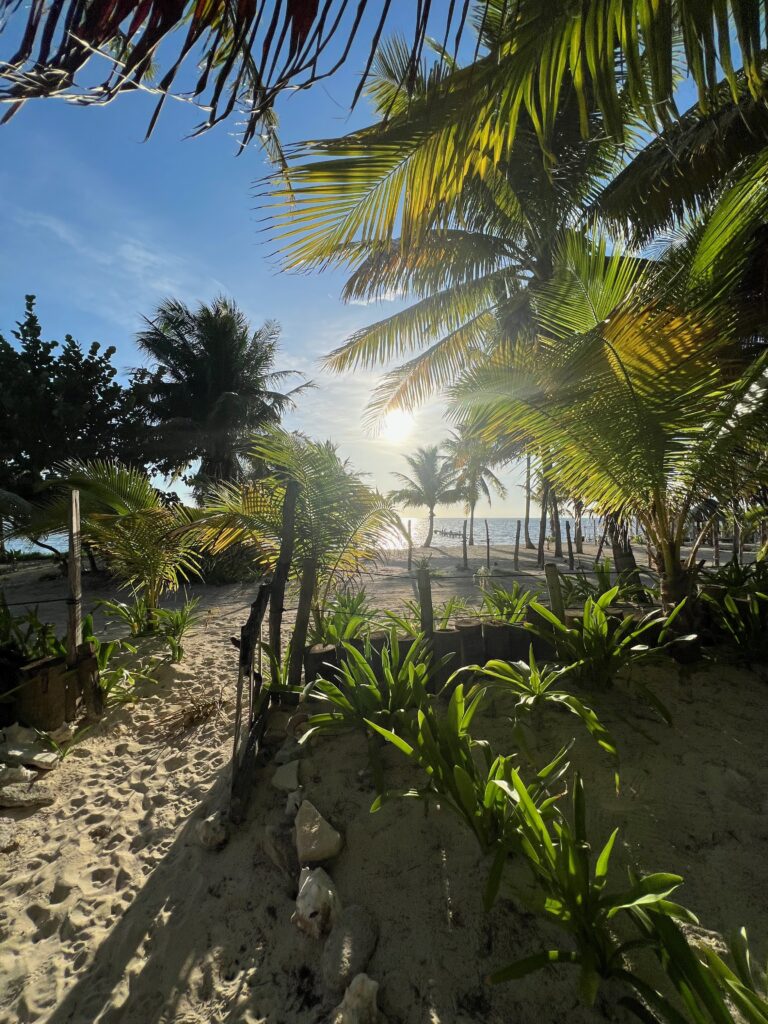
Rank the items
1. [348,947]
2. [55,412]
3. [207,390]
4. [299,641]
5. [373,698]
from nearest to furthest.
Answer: [348,947], [373,698], [299,641], [55,412], [207,390]

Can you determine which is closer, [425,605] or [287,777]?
[287,777]

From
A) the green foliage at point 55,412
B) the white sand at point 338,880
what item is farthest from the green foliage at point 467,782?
the green foliage at point 55,412

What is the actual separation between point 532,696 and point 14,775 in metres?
3.35

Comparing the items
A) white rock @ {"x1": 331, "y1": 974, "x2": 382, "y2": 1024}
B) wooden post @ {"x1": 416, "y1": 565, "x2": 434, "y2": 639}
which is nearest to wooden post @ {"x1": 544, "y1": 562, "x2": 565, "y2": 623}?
wooden post @ {"x1": 416, "y1": 565, "x2": 434, "y2": 639}

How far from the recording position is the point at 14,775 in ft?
8.65

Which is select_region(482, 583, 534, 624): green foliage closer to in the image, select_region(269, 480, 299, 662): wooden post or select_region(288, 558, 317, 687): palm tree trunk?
select_region(288, 558, 317, 687): palm tree trunk

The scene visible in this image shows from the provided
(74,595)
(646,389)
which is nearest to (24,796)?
(74,595)

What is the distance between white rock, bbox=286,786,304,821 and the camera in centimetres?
215

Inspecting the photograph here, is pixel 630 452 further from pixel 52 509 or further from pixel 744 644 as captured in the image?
pixel 52 509

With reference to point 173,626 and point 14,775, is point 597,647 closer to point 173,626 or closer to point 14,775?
point 14,775

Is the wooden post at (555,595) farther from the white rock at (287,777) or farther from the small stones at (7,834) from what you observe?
the small stones at (7,834)

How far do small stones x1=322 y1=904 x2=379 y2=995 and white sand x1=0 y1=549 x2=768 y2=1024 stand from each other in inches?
1.8

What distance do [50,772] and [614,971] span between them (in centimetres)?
345

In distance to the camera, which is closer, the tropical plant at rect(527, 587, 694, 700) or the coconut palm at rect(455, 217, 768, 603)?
the tropical plant at rect(527, 587, 694, 700)
